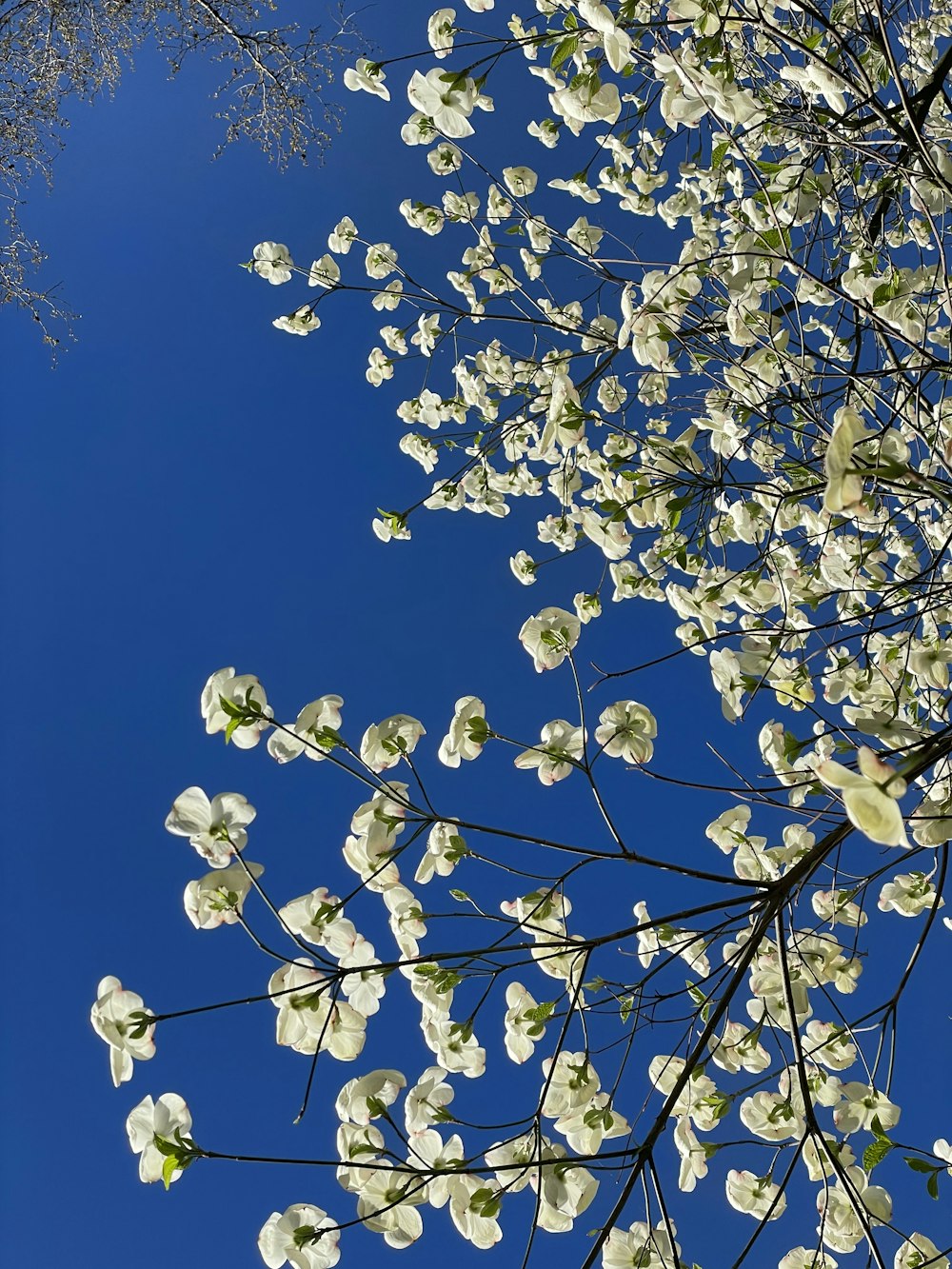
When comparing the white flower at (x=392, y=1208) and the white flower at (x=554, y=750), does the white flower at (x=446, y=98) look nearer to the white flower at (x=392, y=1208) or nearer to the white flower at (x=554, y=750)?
the white flower at (x=554, y=750)

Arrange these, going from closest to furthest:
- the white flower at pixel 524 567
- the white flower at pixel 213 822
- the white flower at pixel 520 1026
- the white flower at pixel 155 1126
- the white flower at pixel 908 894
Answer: the white flower at pixel 155 1126 < the white flower at pixel 213 822 < the white flower at pixel 520 1026 < the white flower at pixel 908 894 < the white flower at pixel 524 567

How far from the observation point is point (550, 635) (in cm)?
143

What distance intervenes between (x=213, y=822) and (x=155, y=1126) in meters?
0.37

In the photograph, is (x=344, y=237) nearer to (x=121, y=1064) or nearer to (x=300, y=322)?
(x=300, y=322)

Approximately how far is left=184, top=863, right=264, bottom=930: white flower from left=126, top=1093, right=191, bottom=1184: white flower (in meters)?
0.21

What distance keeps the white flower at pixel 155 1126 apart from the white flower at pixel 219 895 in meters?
0.21

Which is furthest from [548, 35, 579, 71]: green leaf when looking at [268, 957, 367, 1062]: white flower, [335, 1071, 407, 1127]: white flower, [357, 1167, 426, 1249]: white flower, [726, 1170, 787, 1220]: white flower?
[726, 1170, 787, 1220]: white flower

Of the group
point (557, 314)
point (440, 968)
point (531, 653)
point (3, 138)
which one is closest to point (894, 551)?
point (557, 314)

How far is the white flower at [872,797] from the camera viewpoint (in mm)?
547

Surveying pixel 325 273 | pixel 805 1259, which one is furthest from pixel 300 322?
pixel 805 1259

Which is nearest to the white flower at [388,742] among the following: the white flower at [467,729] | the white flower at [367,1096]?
the white flower at [467,729]

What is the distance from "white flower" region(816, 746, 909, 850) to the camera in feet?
1.80

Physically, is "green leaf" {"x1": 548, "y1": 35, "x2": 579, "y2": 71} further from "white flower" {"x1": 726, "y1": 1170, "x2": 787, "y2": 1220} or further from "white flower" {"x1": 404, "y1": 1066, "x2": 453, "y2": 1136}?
"white flower" {"x1": 726, "y1": 1170, "x2": 787, "y2": 1220}

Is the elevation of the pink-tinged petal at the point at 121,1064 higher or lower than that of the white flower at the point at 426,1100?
higher
